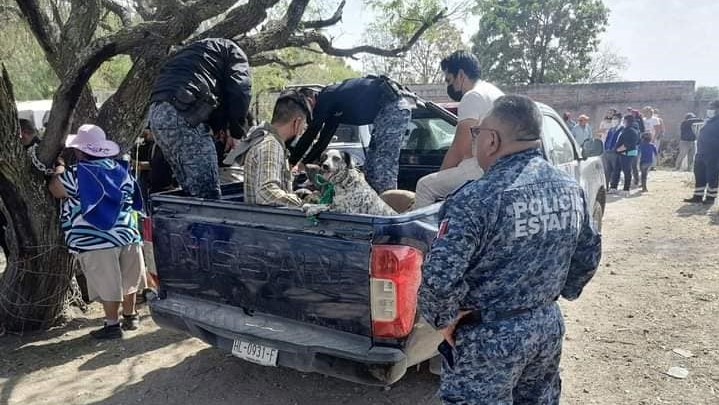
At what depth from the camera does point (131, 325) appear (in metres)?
4.56

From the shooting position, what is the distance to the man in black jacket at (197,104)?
3695 mm

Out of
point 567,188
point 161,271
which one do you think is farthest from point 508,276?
point 161,271

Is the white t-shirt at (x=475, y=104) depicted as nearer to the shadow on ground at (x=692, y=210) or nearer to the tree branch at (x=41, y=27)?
the tree branch at (x=41, y=27)

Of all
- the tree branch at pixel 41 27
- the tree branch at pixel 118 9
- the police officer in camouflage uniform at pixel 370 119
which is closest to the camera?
the police officer in camouflage uniform at pixel 370 119

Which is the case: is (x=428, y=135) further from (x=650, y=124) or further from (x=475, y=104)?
(x=650, y=124)

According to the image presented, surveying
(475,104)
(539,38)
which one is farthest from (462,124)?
(539,38)

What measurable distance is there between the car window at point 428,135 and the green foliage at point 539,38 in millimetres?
23100

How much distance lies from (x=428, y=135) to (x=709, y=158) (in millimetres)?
6442

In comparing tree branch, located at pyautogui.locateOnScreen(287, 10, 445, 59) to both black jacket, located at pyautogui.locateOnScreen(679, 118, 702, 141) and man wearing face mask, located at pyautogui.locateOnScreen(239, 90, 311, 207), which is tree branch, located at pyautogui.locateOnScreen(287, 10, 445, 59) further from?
black jacket, located at pyautogui.locateOnScreen(679, 118, 702, 141)

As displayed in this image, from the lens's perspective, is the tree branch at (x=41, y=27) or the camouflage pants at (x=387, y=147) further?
the tree branch at (x=41, y=27)

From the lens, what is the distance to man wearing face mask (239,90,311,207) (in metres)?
3.16

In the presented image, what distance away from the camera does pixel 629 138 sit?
11055 millimetres

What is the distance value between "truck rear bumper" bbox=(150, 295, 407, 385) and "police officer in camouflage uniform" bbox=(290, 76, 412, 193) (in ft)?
5.16

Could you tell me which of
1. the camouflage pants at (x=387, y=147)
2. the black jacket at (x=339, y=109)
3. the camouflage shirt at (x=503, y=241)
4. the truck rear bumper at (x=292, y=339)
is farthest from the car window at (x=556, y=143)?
the camouflage shirt at (x=503, y=241)
